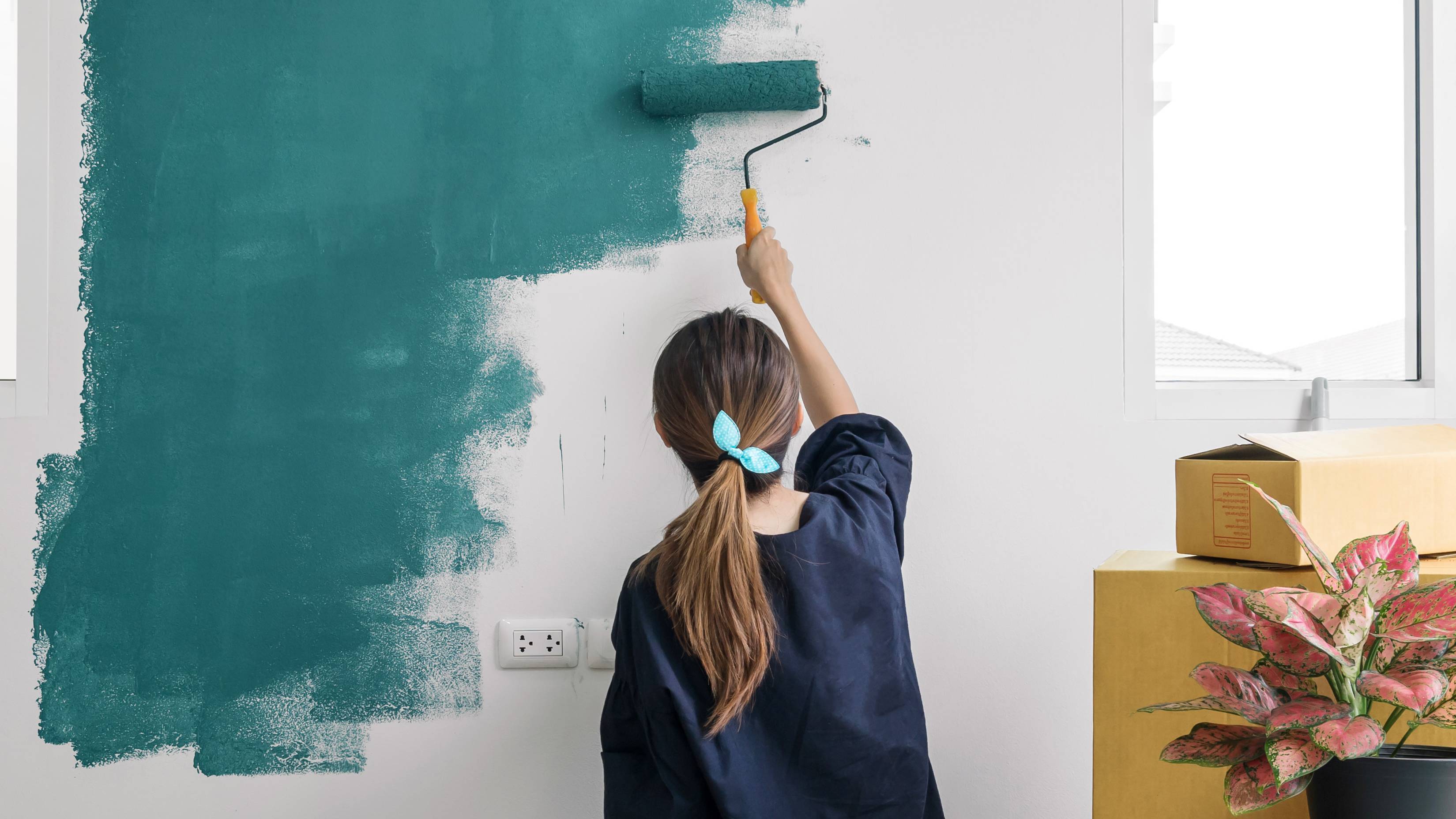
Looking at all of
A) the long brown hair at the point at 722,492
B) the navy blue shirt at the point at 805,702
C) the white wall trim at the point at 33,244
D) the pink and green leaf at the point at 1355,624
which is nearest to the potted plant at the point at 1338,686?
the pink and green leaf at the point at 1355,624

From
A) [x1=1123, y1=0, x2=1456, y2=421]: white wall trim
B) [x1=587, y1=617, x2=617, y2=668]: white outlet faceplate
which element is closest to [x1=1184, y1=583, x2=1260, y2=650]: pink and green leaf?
[x1=1123, y1=0, x2=1456, y2=421]: white wall trim

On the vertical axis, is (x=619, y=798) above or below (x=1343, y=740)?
below

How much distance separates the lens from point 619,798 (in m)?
0.92

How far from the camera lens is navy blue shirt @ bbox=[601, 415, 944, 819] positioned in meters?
0.85

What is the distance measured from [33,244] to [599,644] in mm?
1056

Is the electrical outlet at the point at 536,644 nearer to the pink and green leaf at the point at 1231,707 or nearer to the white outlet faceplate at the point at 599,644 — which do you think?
the white outlet faceplate at the point at 599,644

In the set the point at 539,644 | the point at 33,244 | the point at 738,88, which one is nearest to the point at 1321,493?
the point at 738,88

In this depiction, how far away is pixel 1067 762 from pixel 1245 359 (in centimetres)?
67

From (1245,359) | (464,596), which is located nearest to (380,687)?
(464,596)

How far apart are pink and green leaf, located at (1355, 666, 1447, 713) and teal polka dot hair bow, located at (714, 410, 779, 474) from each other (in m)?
0.53

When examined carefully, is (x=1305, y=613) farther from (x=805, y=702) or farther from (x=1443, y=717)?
(x=805, y=702)

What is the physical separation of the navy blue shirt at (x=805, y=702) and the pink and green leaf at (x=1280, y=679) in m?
0.33

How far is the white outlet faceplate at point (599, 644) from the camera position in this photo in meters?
1.21

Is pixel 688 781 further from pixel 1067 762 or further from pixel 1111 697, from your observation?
pixel 1067 762
